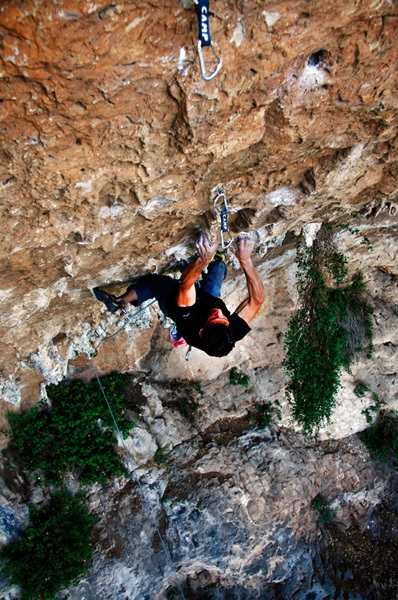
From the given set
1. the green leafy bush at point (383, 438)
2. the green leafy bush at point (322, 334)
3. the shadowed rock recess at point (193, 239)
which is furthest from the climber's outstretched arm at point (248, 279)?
the green leafy bush at point (383, 438)

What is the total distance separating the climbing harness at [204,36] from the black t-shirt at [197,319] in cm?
167

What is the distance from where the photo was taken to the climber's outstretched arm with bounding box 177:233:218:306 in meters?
2.90

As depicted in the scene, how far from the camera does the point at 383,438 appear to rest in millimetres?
6402

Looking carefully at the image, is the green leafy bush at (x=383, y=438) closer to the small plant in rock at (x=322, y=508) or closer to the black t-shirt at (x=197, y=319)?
the small plant in rock at (x=322, y=508)

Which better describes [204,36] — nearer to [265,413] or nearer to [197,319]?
[197,319]

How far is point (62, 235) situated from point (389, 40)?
6.14 ft

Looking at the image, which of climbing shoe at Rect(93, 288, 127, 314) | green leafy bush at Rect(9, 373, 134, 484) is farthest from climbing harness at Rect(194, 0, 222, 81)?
green leafy bush at Rect(9, 373, 134, 484)

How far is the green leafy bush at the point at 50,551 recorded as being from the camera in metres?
4.01

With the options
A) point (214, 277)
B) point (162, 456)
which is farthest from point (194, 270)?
point (162, 456)

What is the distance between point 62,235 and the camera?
2.33m

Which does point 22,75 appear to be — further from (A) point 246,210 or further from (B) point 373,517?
(B) point 373,517

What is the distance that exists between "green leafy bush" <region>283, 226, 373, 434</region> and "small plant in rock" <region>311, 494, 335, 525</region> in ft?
3.27

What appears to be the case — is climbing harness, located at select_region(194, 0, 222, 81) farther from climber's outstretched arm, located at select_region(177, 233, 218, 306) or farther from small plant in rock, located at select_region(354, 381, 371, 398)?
small plant in rock, located at select_region(354, 381, 371, 398)

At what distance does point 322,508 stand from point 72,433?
3.78m
